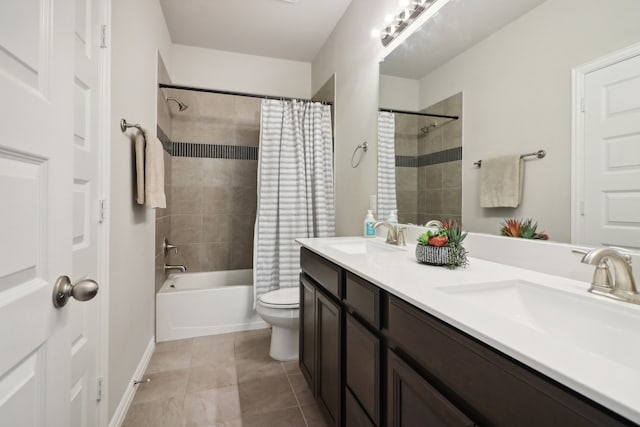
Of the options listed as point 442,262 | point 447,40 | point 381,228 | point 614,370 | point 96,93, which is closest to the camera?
point 614,370

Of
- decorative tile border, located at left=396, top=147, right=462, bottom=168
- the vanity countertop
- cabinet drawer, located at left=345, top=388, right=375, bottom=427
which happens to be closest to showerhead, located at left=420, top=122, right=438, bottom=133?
decorative tile border, located at left=396, top=147, right=462, bottom=168

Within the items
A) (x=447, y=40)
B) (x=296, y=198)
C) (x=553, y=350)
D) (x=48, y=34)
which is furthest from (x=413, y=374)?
(x=296, y=198)

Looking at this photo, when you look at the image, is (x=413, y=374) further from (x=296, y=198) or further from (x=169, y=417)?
(x=296, y=198)

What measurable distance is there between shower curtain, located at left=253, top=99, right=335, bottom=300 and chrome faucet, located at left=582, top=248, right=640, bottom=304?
1956 mm

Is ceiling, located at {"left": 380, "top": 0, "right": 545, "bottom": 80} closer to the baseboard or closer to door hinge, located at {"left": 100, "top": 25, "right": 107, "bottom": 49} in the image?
door hinge, located at {"left": 100, "top": 25, "right": 107, "bottom": 49}

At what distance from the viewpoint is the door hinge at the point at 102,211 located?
1295mm

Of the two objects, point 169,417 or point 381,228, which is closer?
point 169,417

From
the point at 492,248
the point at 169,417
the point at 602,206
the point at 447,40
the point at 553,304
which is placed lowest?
the point at 169,417

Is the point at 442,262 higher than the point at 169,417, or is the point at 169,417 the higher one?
the point at 442,262

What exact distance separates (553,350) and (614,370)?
7 cm

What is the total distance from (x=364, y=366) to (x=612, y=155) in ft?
3.18

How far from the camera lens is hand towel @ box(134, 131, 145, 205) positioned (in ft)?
5.50

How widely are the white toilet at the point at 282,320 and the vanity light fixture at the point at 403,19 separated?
179 cm

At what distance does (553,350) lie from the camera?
1.66 feet
